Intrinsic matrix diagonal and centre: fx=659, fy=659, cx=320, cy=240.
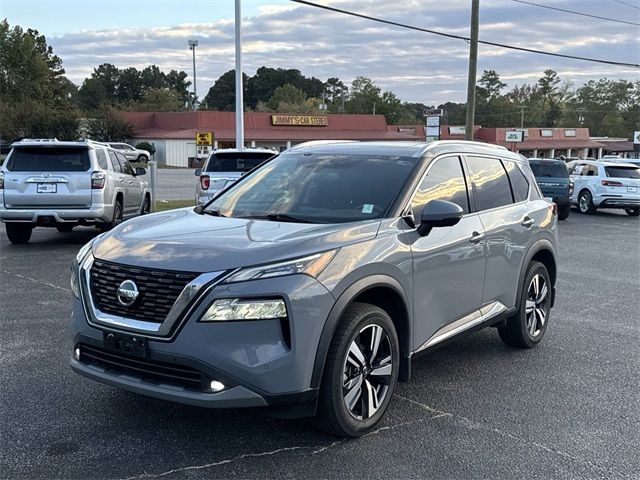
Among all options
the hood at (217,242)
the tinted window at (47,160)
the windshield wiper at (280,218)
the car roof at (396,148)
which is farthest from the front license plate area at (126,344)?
the tinted window at (47,160)

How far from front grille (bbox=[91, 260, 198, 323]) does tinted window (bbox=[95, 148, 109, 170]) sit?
8.15m

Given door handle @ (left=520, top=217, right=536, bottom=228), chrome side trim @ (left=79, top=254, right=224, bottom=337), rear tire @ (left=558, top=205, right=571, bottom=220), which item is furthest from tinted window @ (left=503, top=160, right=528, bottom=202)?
rear tire @ (left=558, top=205, right=571, bottom=220)

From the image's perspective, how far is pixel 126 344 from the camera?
370cm

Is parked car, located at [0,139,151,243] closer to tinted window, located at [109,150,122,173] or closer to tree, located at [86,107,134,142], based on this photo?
tinted window, located at [109,150,122,173]

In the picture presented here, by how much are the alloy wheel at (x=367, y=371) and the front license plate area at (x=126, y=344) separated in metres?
1.16

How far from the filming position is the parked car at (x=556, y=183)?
19.1 m

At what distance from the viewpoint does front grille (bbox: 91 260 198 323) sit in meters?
3.59

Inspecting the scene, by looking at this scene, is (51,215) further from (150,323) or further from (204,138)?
(204,138)

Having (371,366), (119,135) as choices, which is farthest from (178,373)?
(119,135)

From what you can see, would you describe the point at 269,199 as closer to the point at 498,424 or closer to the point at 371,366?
the point at 371,366

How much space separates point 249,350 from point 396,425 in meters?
1.35

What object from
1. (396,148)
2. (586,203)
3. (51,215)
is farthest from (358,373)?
(586,203)

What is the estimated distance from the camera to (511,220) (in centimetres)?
568

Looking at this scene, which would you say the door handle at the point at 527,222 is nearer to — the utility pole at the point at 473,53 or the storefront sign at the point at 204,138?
the utility pole at the point at 473,53
